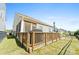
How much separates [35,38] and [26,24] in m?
0.26

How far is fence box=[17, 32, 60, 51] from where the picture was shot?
267 cm

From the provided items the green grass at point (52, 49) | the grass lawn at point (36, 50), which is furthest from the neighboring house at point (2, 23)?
the green grass at point (52, 49)

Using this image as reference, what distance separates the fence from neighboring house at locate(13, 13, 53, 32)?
0.08 metres

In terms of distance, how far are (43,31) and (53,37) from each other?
0.65 ft

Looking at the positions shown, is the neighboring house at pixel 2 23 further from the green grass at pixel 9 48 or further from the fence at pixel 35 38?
the fence at pixel 35 38

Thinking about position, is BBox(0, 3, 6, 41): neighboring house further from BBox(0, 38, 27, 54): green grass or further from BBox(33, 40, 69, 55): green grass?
BBox(33, 40, 69, 55): green grass

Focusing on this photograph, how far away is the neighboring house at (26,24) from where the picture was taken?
104 inches

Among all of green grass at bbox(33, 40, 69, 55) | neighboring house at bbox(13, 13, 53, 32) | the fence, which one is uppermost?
neighboring house at bbox(13, 13, 53, 32)

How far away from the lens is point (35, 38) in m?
2.71

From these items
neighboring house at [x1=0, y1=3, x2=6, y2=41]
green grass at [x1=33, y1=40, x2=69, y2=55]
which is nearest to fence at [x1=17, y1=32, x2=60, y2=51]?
green grass at [x1=33, y1=40, x2=69, y2=55]

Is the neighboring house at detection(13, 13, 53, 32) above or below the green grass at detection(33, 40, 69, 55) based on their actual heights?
above

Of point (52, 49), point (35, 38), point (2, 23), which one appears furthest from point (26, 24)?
point (52, 49)
